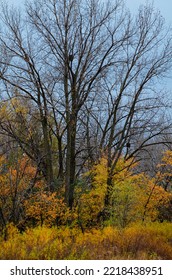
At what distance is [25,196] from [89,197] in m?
5.53

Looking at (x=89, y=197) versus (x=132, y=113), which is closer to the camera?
(x=89, y=197)

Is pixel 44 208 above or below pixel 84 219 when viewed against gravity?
above

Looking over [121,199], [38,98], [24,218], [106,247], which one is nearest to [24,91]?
[38,98]

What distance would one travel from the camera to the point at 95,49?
2394cm

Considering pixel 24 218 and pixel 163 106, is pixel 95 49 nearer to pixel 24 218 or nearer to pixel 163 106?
pixel 163 106

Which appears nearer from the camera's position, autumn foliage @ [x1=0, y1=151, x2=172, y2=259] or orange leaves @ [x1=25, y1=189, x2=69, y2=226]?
autumn foliage @ [x1=0, y1=151, x2=172, y2=259]

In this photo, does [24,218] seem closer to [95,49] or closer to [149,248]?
[149,248]

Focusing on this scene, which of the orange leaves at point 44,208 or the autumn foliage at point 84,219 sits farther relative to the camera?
the orange leaves at point 44,208

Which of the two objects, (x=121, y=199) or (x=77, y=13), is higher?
(x=77, y=13)

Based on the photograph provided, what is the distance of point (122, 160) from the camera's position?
1032 inches

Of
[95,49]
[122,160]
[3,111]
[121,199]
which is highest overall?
[95,49]

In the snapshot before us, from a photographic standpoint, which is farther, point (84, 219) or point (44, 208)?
point (84, 219)

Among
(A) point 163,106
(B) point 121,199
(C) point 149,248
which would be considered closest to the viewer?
(C) point 149,248

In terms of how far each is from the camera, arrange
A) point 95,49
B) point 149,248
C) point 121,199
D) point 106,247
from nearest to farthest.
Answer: point 106,247 < point 149,248 < point 121,199 < point 95,49
